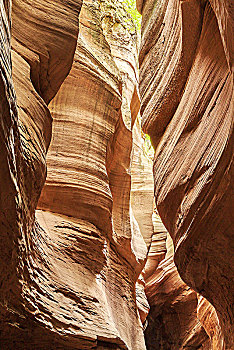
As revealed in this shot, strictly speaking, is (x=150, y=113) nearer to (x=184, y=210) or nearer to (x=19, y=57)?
(x=184, y=210)

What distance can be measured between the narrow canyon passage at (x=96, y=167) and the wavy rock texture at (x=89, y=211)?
0.7 inches

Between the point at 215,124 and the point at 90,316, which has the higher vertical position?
the point at 215,124

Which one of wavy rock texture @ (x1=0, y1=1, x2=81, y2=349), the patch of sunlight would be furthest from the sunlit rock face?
the patch of sunlight

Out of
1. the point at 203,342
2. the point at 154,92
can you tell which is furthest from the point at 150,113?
the point at 203,342

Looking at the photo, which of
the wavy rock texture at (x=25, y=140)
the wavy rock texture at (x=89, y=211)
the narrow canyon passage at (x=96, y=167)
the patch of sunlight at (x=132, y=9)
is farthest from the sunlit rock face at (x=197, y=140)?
the patch of sunlight at (x=132, y=9)

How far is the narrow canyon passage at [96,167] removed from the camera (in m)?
3.67

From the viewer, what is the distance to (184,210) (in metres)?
4.95

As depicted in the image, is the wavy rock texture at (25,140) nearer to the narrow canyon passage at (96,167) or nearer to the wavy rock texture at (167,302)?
the narrow canyon passage at (96,167)

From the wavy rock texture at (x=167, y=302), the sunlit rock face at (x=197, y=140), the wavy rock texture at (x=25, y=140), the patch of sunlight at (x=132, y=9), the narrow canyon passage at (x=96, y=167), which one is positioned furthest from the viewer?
the wavy rock texture at (x=167, y=302)

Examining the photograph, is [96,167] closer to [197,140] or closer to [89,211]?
[89,211]

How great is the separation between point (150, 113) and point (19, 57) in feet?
8.57

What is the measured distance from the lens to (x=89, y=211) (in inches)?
231

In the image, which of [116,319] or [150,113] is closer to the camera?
[116,319]

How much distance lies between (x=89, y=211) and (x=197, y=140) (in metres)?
1.65
